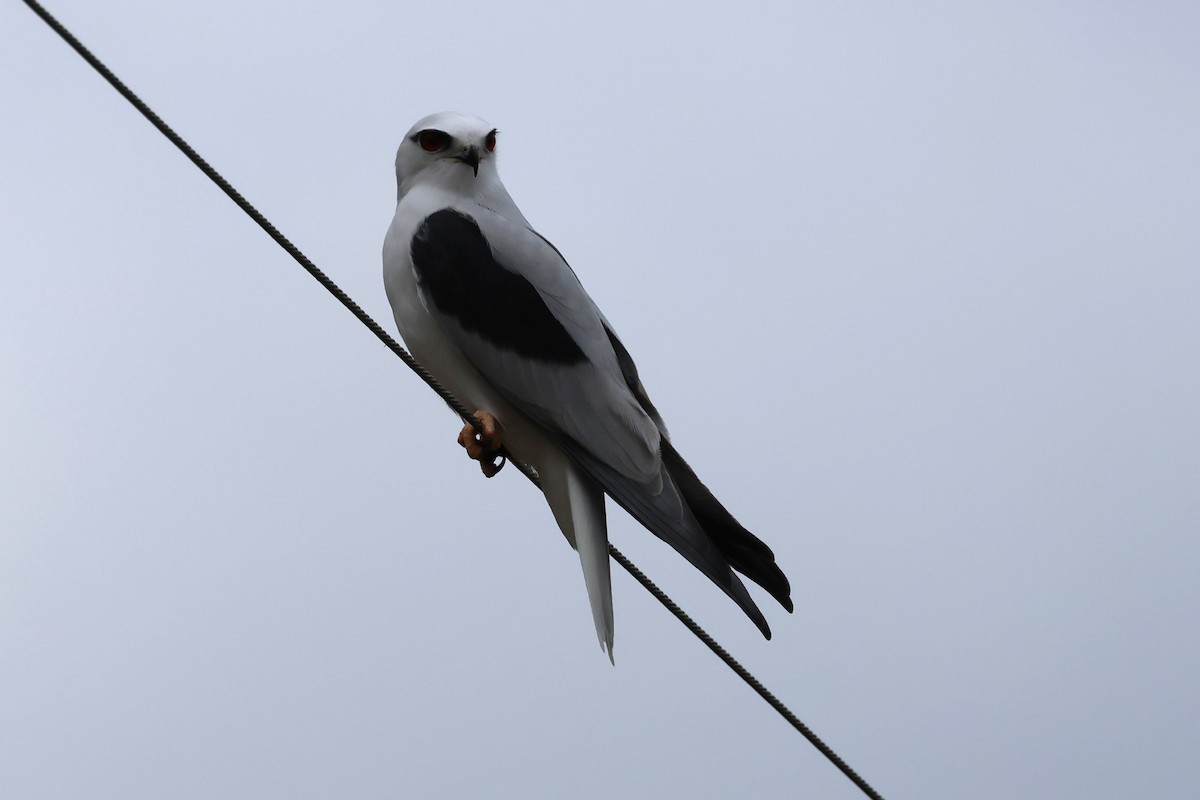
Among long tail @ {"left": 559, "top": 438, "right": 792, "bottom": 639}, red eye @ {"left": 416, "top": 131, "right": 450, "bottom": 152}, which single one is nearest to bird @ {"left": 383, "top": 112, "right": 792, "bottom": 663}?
long tail @ {"left": 559, "top": 438, "right": 792, "bottom": 639}

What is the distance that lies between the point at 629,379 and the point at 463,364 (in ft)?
1.77

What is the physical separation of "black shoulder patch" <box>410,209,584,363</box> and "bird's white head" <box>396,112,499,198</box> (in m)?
0.20

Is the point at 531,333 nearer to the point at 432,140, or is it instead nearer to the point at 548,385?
the point at 548,385

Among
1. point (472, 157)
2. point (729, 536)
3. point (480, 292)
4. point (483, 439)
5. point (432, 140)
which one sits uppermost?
point (432, 140)

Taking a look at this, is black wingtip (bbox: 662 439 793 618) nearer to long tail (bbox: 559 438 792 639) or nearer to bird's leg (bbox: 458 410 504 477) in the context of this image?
long tail (bbox: 559 438 792 639)

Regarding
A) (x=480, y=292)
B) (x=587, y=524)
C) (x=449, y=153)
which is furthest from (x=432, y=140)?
(x=587, y=524)

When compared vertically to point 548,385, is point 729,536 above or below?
below

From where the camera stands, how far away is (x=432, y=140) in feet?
14.6

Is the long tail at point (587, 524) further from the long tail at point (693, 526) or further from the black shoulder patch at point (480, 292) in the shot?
the black shoulder patch at point (480, 292)

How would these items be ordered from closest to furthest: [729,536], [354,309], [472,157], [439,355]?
[354,309]
[729,536]
[439,355]
[472,157]

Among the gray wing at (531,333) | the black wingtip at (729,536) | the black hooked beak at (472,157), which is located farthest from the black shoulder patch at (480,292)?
the black wingtip at (729,536)

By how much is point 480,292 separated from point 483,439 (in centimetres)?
43

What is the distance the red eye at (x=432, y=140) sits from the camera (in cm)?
445

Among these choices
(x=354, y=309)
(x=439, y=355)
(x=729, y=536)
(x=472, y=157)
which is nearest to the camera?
(x=354, y=309)
